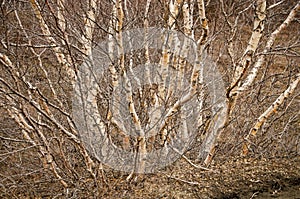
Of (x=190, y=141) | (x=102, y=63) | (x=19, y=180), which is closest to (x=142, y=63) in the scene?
(x=102, y=63)

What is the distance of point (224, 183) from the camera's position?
11.4 ft

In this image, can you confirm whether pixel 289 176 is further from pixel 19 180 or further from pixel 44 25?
pixel 19 180

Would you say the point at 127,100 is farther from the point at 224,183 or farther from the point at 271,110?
the point at 271,110

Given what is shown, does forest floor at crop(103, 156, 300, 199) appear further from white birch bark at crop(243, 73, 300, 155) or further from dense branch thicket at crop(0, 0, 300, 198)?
white birch bark at crop(243, 73, 300, 155)

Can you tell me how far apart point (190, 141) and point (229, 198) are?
128cm

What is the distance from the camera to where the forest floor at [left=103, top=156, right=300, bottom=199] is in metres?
3.39

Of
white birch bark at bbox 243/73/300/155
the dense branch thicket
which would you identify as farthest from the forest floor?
white birch bark at bbox 243/73/300/155

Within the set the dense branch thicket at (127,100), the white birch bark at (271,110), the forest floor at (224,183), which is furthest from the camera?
the white birch bark at (271,110)

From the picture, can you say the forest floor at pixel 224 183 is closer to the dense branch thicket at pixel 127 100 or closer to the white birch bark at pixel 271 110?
the dense branch thicket at pixel 127 100

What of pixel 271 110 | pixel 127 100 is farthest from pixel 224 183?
pixel 127 100

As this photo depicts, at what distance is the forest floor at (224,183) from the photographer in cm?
339

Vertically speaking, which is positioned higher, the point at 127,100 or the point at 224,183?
the point at 127,100

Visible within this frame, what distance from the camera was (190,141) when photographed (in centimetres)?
456

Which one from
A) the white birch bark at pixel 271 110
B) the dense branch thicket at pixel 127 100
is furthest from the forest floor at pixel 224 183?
the white birch bark at pixel 271 110
